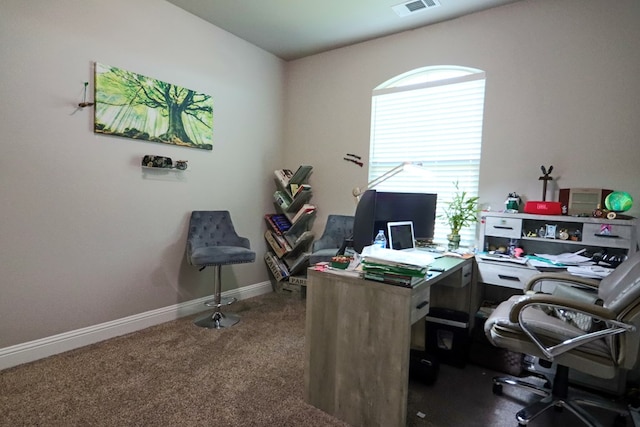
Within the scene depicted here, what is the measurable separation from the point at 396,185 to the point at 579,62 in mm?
1695

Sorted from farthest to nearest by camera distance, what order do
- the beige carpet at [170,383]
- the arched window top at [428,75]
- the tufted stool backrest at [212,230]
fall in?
the tufted stool backrest at [212,230] < the arched window top at [428,75] < the beige carpet at [170,383]

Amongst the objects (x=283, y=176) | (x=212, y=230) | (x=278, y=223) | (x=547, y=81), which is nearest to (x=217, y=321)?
(x=212, y=230)

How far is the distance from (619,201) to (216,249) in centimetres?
305

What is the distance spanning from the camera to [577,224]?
2.45 m

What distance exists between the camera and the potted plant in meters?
2.79

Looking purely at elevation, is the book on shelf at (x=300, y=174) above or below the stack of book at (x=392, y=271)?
above

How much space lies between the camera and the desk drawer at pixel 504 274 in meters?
2.36

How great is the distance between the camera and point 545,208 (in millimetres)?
2457

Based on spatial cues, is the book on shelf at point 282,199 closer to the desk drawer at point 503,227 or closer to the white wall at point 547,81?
the white wall at point 547,81

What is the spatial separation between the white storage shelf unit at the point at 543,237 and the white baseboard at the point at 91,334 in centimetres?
260

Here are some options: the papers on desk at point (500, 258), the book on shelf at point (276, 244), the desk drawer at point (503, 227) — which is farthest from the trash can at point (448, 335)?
the book on shelf at point (276, 244)

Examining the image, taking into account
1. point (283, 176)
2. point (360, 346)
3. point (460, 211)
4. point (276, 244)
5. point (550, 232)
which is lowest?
point (360, 346)

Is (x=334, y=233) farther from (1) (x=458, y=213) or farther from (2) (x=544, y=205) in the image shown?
(2) (x=544, y=205)

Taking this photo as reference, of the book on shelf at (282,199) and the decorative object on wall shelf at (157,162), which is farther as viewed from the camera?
the book on shelf at (282,199)
